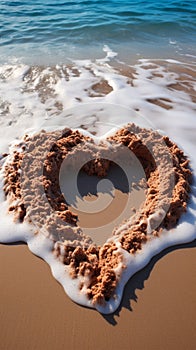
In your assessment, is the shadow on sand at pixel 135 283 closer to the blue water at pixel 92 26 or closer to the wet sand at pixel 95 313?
the wet sand at pixel 95 313

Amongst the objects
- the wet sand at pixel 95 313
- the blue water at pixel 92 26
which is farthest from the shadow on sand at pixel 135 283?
the blue water at pixel 92 26

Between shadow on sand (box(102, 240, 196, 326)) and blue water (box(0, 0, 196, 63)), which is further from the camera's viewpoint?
blue water (box(0, 0, 196, 63))

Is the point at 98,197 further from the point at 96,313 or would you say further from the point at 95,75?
the point at 95,75

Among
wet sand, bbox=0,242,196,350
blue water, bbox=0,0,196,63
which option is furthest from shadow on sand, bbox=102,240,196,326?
blue water, bbox=0,0,196,63

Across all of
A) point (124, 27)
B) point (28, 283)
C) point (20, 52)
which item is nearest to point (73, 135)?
point (28, 283)

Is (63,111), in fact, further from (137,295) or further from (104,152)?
(137,295)

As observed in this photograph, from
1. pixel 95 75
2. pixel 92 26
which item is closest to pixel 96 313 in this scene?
pixel 95 75

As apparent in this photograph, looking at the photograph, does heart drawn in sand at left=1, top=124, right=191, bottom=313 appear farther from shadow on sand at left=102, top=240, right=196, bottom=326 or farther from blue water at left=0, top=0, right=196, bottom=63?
blue water at left=0, top=0, right=196, bottom=63

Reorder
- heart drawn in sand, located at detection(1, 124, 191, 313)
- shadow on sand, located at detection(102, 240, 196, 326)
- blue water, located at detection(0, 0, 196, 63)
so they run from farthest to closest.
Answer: blue water, located at detection(0, 0, 196, 63), heart drawn in sand, located at detection(1, 124, 191, 313), shadow on sand, located at detection(102, 240, 196, 326)
